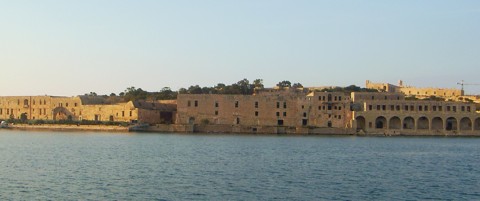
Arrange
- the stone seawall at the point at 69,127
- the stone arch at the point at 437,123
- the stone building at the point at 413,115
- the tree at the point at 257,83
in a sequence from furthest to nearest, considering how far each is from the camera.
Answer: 1. the tree at the point at 257,83
2. the stone seawall at the point at 69,127
3. the stone arch at the point at 437,123
4. the stone building at the point at 413,115

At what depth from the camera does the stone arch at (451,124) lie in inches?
3091

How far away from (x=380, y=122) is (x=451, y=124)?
912cm

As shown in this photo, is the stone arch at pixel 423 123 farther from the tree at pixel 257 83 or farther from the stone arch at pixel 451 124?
the tree at pixel 257 83

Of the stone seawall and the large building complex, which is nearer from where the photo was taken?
the large building complex

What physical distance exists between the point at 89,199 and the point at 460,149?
1521 inches

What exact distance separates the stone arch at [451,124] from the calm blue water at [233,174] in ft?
100

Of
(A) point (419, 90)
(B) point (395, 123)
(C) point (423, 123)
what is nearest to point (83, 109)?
(B) point (395, 123)

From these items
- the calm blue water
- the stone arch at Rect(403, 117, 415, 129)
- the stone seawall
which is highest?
the stone arch at Rect(403, 117, 415, 129)

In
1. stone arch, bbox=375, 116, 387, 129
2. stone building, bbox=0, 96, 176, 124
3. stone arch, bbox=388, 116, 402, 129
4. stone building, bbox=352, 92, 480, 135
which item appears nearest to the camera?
stone building, bbox=352, 92, 480, 135

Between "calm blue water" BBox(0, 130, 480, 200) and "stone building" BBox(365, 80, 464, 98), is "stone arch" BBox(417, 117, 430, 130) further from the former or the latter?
"stone building" BBox(365, 80, 464, 98)

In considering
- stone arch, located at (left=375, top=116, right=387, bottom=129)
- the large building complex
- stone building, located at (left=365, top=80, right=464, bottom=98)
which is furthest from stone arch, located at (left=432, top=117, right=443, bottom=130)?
stone building, located at (left=365, top=80, right=464, bottom=98)

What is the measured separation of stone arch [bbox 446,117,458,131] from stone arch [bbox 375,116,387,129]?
8048mm

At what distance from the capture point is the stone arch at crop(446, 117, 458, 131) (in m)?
78.5

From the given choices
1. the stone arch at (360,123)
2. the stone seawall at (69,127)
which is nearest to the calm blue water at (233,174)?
the stone arch at (360,123)
